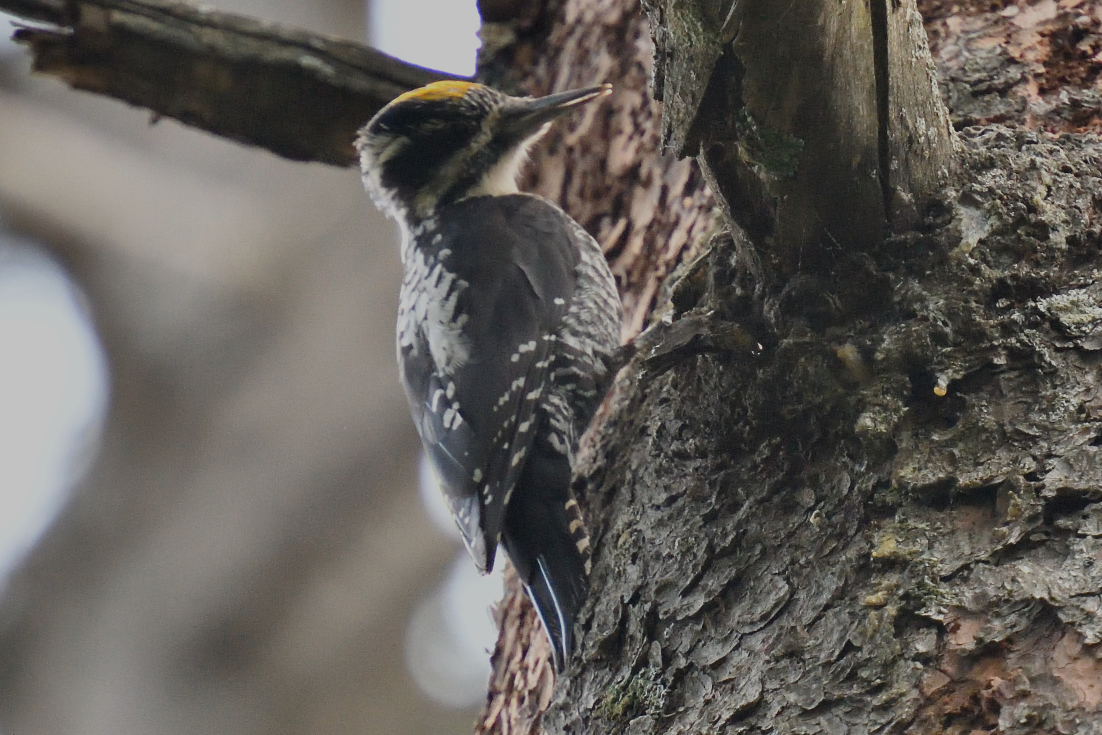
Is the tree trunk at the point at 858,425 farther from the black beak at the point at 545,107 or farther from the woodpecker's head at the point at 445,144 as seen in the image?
the woodpecker's head at the point at 445,144

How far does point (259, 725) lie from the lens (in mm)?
4352

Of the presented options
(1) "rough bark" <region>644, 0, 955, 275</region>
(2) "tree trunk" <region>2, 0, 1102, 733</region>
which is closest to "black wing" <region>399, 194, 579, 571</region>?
(2) "tree trunk" <region>2, 0, 1102, 733</region>

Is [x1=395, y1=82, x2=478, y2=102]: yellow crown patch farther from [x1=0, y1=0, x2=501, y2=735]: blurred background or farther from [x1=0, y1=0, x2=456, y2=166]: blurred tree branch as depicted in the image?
[x1=0, y1=0, x2=501, y2=735]: blurred background

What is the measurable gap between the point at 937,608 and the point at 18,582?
4135mm

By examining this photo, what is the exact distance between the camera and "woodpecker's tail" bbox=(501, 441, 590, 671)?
1965 mm

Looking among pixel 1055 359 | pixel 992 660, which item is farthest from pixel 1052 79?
pixel 992 660

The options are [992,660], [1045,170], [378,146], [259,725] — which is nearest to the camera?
[992,660]

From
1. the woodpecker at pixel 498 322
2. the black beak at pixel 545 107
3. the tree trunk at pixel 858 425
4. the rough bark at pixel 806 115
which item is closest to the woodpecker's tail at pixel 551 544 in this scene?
the woodpecker at pixel 498 322

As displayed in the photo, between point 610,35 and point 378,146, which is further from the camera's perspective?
point 378,146

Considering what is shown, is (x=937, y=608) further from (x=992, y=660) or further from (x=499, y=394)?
(x=499, y=394)

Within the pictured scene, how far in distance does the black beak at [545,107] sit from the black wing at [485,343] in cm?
20

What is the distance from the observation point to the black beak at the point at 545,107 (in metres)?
2.63

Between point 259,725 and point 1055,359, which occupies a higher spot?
point 1055,359

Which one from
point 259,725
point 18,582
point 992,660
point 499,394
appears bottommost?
point 259,725
